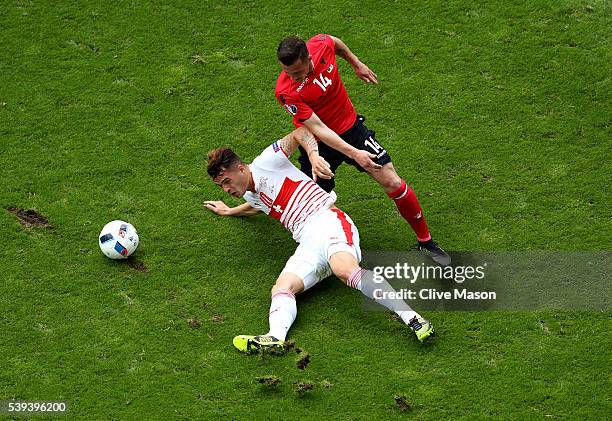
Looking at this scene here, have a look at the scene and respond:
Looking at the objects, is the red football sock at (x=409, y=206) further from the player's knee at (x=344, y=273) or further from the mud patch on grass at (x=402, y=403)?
the mud patch on grass at (x=402, y=403)

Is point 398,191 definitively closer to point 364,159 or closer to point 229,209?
point 364,159

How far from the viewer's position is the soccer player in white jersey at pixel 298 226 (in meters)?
7.69

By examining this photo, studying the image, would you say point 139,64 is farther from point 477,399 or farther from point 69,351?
point 477,399

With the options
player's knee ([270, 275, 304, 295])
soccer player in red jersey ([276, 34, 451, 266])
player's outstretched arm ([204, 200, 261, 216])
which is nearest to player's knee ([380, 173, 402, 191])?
soccer player in red jersey ([276, 34, 451, 266])

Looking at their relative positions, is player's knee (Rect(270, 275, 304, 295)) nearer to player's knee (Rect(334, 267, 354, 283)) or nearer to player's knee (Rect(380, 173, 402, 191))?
player's knee (Rect(334, 267, 354, 283))

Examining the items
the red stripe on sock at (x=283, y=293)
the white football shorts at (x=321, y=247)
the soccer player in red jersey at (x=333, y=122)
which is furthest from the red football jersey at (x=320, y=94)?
the red stripe on sock at (x=283, y=293)

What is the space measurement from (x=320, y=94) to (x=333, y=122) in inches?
11.7

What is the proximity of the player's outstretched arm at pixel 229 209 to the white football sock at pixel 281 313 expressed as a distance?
1.21 meters

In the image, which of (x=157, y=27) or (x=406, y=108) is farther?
(x=157, y=27)

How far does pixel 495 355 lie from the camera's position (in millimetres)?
7441

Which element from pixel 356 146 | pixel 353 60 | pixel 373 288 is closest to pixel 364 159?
pixel 356 146

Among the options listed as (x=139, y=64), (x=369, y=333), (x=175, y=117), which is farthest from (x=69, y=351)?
(x=139, y=64)

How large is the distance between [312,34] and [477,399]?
4949mm

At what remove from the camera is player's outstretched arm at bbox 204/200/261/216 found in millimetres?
8875
